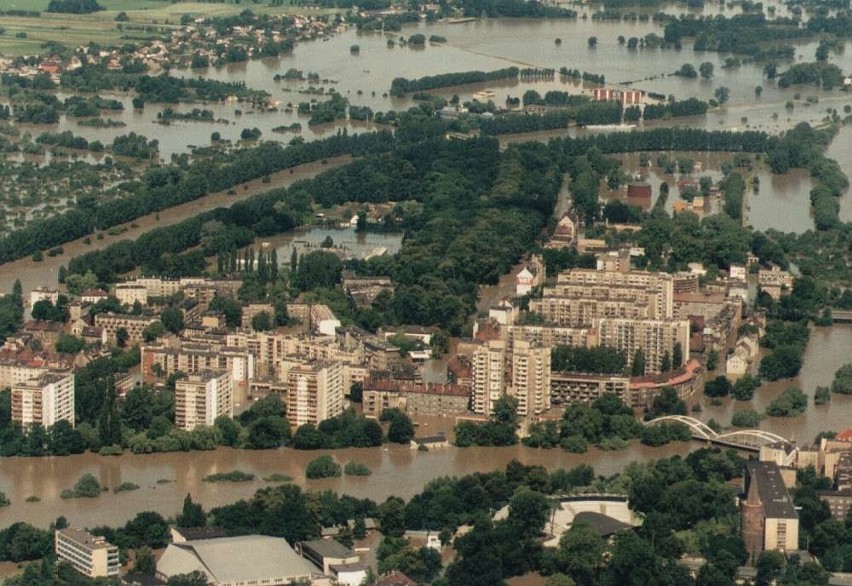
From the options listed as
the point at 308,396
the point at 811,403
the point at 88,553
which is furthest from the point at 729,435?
the point at 88,553

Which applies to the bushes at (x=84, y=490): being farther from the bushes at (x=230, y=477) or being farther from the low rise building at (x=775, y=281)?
the low rise building at (x=775, y=281)

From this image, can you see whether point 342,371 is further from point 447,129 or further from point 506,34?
point 506,34

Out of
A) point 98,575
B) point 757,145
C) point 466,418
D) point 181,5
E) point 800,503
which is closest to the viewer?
Answer: point 98,575

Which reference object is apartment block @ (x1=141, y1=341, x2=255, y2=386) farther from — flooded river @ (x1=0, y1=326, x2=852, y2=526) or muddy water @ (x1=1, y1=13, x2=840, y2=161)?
muddy water @ (x1=1, y1=13, x2=840, y2=161)

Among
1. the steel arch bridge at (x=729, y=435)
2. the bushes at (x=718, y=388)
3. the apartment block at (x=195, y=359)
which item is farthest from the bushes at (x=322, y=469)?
the bushes at (x=718, y=388)

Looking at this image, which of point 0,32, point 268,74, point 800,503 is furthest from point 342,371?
point 0,32

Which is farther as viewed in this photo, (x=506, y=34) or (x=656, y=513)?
(x=506, y=34)

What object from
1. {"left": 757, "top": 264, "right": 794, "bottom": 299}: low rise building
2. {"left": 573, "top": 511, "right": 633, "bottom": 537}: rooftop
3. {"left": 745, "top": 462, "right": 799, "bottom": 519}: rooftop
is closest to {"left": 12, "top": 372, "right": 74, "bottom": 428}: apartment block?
{"left": 573, "top": 511, "right": 633, "bottom": 537}: rooftop
